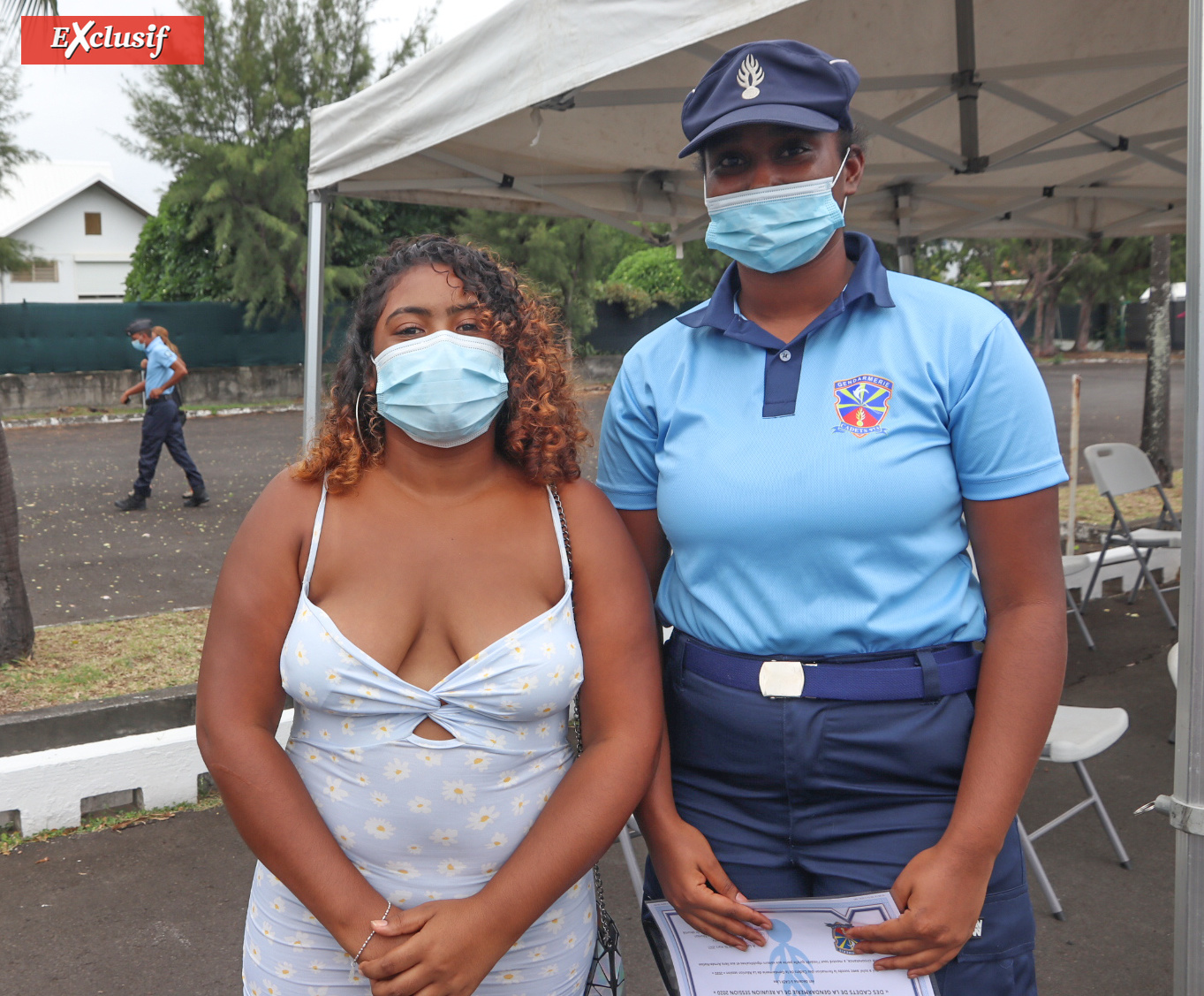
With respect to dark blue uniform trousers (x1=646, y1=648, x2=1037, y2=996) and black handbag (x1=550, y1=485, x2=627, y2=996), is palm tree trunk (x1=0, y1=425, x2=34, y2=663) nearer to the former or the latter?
black handbag (x1=550, y1=485, x2=627, y2=996)

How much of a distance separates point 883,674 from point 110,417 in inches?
817

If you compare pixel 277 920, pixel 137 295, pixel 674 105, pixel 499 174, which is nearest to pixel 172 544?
pixel 499 174

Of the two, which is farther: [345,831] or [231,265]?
[231,265]

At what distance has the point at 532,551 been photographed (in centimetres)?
170

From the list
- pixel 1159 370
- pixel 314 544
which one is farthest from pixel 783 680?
pixel 1159 370

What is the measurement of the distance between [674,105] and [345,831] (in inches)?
172

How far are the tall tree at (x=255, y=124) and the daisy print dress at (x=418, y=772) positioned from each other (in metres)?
21.9

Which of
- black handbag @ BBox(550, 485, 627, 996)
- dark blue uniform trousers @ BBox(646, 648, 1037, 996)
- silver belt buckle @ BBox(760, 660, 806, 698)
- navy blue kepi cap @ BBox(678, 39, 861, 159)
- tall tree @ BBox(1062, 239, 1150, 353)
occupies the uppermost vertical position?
tall tree @ BBox(1062, 239, 1150, 353)

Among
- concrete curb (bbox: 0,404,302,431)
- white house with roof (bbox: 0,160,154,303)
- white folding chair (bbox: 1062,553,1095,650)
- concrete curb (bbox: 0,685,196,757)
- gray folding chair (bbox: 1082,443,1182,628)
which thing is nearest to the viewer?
concrete curb (bbox: 0,685,196,757)

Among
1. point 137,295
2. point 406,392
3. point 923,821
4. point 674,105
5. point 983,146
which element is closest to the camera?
point 923,821

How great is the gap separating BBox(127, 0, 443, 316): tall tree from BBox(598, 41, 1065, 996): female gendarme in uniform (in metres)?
21.9

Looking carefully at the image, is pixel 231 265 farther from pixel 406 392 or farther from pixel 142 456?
pixel 406 392

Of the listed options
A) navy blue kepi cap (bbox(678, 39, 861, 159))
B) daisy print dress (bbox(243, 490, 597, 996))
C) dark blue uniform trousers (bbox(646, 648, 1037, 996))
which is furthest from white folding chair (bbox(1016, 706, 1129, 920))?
navy blue kepi cap (bbox(678, 39, 861, 159))

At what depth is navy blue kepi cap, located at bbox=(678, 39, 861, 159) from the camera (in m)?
1.57
